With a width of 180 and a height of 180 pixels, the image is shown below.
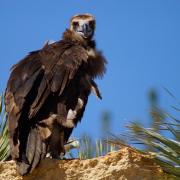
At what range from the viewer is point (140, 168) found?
3941mm

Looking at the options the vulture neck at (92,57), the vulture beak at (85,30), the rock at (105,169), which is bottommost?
the rock at (105,169)

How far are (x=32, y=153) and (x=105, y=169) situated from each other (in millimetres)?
762

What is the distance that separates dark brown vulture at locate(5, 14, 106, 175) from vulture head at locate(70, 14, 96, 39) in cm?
74

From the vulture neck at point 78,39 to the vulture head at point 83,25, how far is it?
0.09 meters

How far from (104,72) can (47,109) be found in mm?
1422

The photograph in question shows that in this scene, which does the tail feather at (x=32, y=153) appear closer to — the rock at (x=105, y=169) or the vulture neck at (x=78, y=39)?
the rock at (x=105, y=169)

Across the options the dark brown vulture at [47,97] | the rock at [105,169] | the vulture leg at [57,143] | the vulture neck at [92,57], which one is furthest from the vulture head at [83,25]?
the rock at [105,169]

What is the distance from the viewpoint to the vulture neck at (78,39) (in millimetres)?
6784

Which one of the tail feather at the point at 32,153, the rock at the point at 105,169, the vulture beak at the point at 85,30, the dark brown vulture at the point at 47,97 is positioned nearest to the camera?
the rock at the point at 105,169

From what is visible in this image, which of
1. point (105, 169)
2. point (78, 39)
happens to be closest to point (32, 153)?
point (105, 169)

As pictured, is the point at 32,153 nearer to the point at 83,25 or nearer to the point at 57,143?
the point at 57,143

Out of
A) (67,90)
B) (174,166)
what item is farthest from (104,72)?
(174,166)

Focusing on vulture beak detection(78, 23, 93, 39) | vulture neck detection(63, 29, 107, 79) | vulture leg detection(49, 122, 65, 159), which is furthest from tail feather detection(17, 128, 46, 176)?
vulture beak detection(78, 23, 93, 39)

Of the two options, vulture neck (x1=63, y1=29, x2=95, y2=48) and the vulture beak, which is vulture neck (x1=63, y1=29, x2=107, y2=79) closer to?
vulture neck (x1=63, y1=29, x2=95, y2=48)
